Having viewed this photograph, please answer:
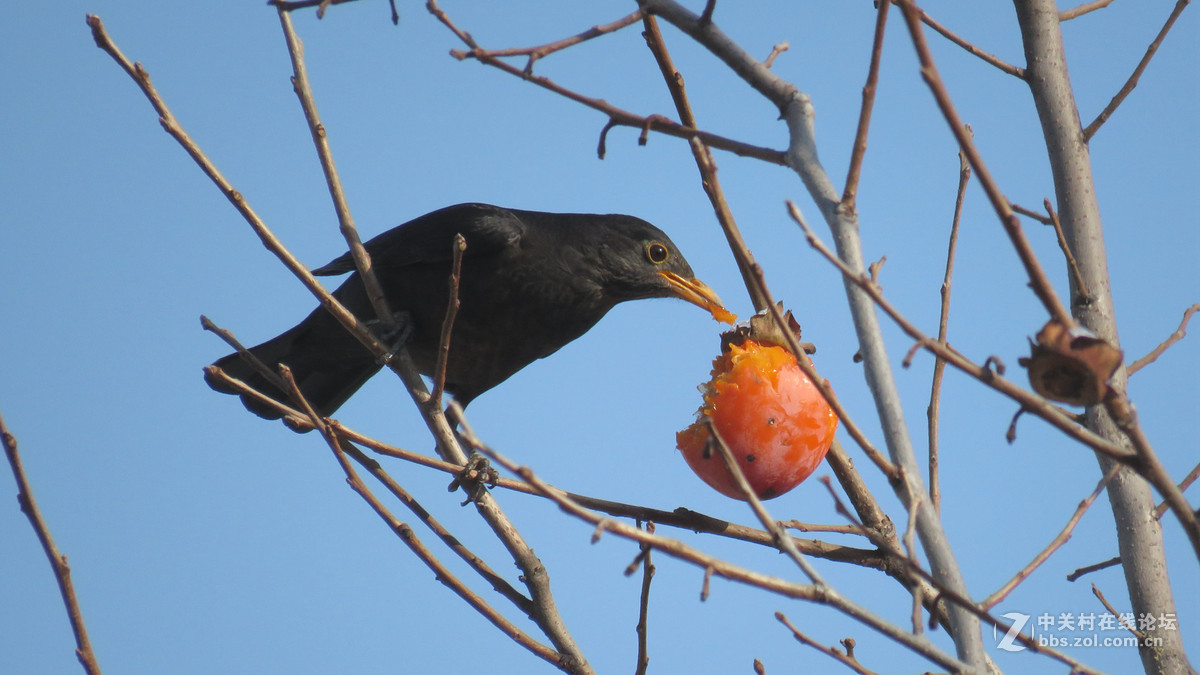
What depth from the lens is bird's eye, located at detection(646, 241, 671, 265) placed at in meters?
5.69

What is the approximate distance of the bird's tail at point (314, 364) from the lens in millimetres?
5625

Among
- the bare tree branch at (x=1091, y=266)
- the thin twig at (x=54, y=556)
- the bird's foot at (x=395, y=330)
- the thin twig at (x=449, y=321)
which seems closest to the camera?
the thin twig at (x=54, y=556)

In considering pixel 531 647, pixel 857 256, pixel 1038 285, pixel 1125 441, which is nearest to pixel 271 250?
pixel 531 647

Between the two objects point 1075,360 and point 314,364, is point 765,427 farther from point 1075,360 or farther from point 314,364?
point 314,364

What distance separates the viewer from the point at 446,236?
17.7 ft

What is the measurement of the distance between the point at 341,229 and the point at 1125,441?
260 cm

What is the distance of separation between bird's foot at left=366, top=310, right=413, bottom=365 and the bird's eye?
140 cm

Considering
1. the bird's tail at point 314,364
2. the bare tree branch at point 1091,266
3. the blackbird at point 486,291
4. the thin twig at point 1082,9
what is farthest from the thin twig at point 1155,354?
the bird's tail at point 314,364

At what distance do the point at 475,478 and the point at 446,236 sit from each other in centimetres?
205

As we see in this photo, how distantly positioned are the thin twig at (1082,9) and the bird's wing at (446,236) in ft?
9.52

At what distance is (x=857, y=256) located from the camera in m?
1.98

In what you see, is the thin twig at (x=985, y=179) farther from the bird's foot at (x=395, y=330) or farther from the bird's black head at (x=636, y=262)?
the bird's black head at (x=636, y=262)

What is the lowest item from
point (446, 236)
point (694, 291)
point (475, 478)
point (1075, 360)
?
point (1075, 360)

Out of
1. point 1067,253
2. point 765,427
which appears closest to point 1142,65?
point 1067,253
